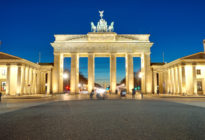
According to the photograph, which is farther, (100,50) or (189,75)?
(100,50)

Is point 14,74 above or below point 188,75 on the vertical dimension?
above

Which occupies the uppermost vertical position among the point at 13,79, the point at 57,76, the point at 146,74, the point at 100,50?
the point at 100,50

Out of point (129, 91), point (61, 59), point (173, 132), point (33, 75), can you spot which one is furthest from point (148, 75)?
point (173, 132)

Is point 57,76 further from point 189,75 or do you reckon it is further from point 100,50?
point 189,75

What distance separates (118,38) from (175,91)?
23774 mm

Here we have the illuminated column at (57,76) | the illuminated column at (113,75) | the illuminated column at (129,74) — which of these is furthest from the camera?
the illuminated column at (129,74)

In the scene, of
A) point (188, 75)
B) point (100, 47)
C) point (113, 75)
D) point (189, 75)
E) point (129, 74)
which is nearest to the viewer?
point (189, 75)

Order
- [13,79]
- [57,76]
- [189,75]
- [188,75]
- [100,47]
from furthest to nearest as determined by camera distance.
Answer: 1. [100,47]
2. [57,76]
3. [188,75]
4. [189,75]
5. [13,79]

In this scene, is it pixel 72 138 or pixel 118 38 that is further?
pixel 118 38

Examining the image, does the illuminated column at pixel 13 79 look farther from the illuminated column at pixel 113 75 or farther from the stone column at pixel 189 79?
the stone column at pixel 189 79

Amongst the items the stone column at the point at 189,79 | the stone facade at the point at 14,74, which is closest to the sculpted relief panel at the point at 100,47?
the stone facade at the point at 14,74

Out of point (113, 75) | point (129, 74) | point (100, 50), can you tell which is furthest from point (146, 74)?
point (100, 50)

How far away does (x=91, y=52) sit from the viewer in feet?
183

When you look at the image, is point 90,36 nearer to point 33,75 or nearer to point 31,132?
point 33,75
